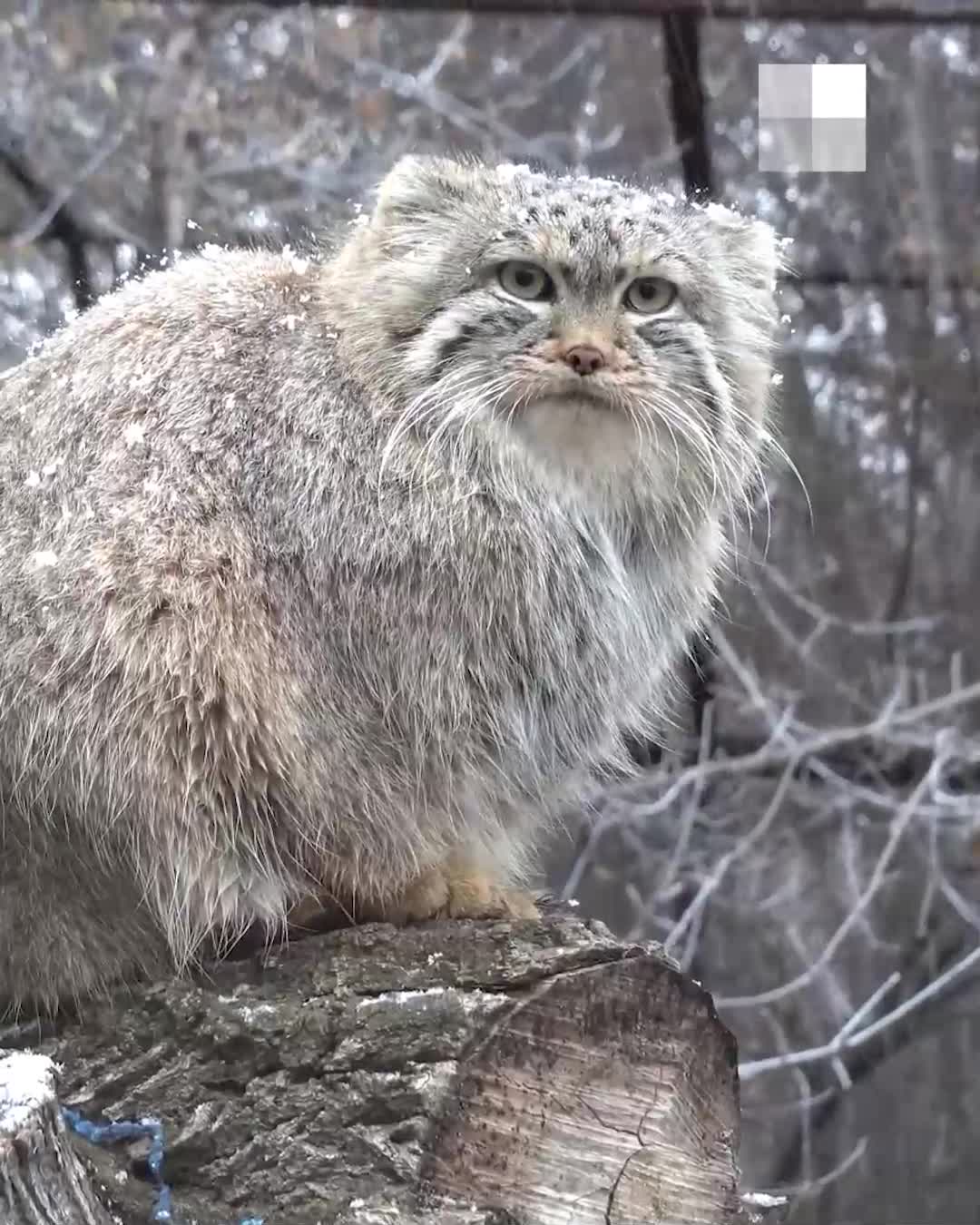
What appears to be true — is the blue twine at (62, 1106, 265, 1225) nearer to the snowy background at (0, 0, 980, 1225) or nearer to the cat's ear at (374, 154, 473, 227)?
the cat's ear at (374, 154, 473, 227)

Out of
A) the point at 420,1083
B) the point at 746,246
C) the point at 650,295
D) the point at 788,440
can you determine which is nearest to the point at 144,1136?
the point at 420,1083

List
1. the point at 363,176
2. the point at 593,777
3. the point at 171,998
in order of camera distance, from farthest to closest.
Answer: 1. the point at 363,176
2. the point at 593,777
3. the point at 171,998

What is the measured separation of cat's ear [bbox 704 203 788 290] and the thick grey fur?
0.23 ft

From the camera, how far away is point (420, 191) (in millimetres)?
1354

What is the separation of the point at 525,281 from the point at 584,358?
11 centimetres

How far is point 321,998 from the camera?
1120mm

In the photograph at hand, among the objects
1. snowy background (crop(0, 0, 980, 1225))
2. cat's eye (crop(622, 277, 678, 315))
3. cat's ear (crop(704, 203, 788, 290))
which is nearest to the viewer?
cat's eye (crop(622, 277, 678, 315))

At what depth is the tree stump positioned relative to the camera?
3.42 ft

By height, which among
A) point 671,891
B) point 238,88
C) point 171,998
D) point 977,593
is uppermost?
point 238,88

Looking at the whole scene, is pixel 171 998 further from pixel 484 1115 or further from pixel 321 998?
pixel 484 1115

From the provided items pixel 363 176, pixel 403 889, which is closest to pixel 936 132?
pixel 363 176

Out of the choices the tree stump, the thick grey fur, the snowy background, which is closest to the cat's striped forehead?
the thick grey fur

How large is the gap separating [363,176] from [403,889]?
1.60 meters

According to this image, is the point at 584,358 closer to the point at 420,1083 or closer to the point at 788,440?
the point at 420,1083
